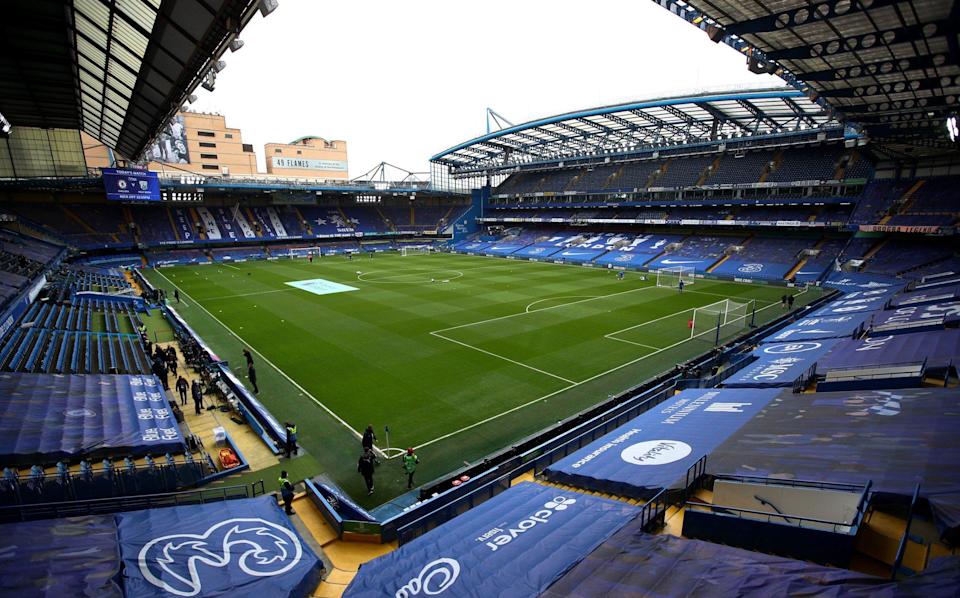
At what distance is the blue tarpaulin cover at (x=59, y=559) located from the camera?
561 centimetres

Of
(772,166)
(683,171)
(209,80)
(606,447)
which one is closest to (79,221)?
(209,80)

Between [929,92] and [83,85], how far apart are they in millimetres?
28674

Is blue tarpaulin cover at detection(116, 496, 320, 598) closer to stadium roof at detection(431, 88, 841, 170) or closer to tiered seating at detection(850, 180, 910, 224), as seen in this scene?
stadium roof at detection(431, 88, 841, 170)

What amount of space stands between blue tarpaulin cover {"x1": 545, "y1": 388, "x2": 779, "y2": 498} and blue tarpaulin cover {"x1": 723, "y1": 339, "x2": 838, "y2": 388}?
3.78 ft

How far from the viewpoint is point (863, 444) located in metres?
8.03

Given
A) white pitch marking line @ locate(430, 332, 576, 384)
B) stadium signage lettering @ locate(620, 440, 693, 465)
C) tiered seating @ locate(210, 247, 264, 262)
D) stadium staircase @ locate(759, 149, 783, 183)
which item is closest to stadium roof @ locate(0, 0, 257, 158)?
stadium signage lettering @ locate(620, 440, 693, 465)

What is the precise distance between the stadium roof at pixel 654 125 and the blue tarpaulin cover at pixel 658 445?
33.6 m

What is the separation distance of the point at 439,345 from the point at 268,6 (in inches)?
645

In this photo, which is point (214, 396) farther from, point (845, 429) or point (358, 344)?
point (845, 429)

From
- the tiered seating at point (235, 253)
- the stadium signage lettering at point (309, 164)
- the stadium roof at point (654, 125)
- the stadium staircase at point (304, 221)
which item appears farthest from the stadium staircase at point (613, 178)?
the stadium signage lettering at point (309, 164)

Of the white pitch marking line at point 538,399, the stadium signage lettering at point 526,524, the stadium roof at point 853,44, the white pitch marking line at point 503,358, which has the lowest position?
the white pitch marking line at point 538,399

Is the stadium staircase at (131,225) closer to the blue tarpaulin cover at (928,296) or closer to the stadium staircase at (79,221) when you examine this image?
the stadium staircase at (79,221)

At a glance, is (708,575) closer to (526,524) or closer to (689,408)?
(526,524)

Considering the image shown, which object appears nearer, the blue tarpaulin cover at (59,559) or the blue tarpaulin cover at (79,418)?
the blue tarpaulin cover at (59,559)
